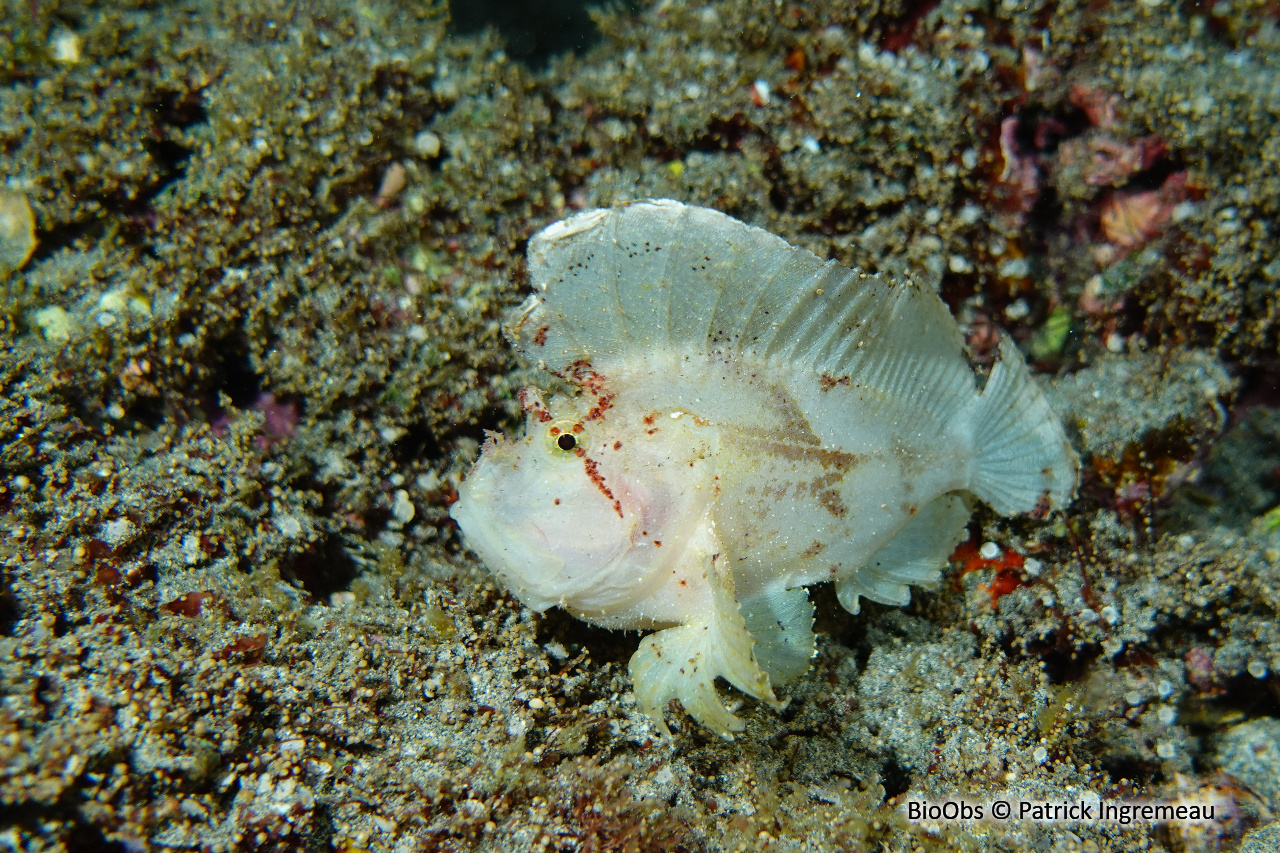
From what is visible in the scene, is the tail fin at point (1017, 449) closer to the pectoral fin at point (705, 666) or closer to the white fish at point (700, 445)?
the white fish at point (700, 445)

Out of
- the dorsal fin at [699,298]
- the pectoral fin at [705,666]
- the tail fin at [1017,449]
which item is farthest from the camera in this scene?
the tail fin at [1017,449]

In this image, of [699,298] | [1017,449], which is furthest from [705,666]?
[1017,449]

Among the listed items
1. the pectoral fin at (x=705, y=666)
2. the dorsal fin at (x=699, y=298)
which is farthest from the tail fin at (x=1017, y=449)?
the pectoral fin at (x=705, y=666)

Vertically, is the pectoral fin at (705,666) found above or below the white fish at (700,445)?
below

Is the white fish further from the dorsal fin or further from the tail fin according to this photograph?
the tail fin

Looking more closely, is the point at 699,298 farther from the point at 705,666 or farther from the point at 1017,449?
the point at 1017,449
